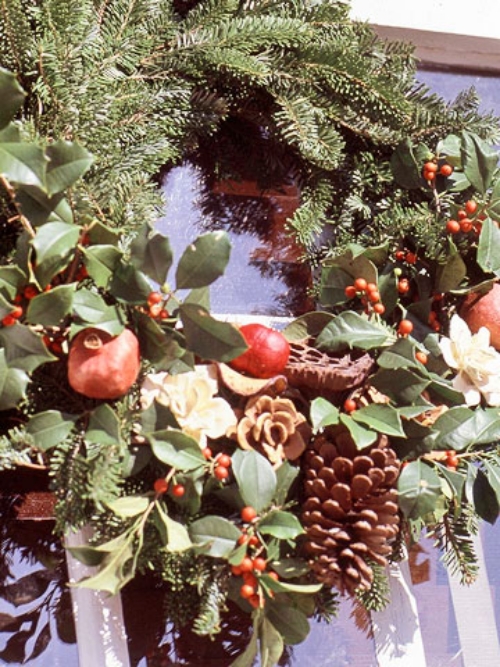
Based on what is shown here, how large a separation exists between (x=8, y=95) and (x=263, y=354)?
33 centimetres

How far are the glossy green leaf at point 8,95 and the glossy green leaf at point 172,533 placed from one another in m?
0.35

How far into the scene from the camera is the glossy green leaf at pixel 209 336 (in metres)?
0.83

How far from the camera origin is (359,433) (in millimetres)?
888

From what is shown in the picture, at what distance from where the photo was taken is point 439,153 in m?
1.09

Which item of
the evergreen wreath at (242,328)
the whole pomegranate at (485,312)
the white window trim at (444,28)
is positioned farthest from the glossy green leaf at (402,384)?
the white window trim at (444,28)

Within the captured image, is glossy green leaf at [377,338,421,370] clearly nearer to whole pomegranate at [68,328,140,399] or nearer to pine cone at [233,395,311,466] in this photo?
pine cone at [233,395,311,466]

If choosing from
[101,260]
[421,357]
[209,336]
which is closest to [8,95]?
[101,260]

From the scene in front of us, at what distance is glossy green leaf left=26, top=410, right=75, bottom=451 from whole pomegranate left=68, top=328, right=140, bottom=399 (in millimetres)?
32

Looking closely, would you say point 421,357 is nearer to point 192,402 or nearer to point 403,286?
point 403,286

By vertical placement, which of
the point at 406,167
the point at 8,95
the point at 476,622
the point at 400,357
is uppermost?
the point at 8,95

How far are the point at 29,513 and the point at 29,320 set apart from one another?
0.88 ft

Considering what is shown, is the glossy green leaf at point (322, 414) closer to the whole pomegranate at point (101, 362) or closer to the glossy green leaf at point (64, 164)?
the whole pomegranate at point (101, 362)

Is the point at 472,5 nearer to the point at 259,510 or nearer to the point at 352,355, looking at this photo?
the point at 352,355

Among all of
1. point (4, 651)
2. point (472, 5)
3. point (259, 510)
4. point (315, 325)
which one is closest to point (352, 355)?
point (315, 325)
